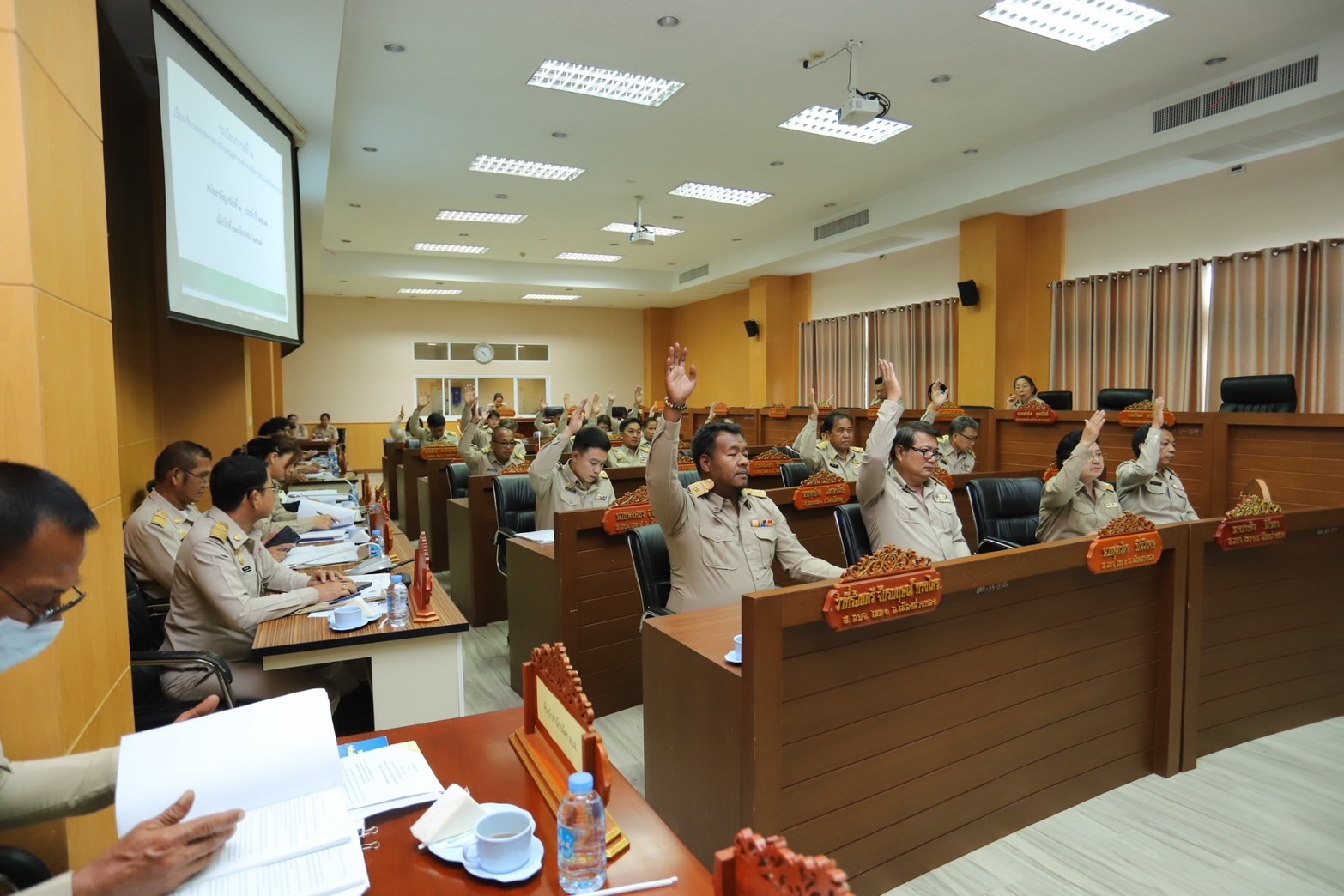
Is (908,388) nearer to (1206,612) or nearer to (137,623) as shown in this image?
(1206,612)

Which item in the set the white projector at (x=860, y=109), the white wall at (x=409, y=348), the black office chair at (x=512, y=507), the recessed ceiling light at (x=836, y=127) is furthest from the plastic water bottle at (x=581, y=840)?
the white wall at (x=409, y=348)

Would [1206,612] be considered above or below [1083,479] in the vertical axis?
below

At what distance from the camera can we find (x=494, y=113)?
5715 millimetres

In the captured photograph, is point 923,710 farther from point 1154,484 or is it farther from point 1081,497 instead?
point 1154,484

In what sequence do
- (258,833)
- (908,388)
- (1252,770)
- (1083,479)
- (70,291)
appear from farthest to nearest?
(908,388) → (1083,479) → (1252,770) → (70,291) → (258,833)

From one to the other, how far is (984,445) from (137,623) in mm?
5830

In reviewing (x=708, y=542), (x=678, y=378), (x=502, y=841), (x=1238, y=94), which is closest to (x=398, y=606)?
(x=708, y=542)

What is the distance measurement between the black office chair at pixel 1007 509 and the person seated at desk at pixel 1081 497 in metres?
0.12

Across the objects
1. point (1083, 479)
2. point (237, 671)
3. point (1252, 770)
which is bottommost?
point (1252, 770)

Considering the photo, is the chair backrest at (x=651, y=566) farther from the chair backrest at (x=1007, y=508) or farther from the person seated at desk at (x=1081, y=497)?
the person seated at desk at (x=1081, y=497)

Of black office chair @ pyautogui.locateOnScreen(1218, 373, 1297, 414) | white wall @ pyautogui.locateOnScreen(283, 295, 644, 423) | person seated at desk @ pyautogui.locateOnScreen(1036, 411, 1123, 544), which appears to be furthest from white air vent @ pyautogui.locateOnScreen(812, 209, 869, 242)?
white wall @ pyautogui.locateOnScreen(283, 295, 644, 423)

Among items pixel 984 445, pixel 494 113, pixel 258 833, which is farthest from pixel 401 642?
pixel 984 445

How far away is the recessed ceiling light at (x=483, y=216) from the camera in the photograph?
28.8 feet

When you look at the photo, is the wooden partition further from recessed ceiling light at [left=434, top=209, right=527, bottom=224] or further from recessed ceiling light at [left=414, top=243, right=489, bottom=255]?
recessed ceiling light at [left=414, top=243, right=489, bottom=255]
